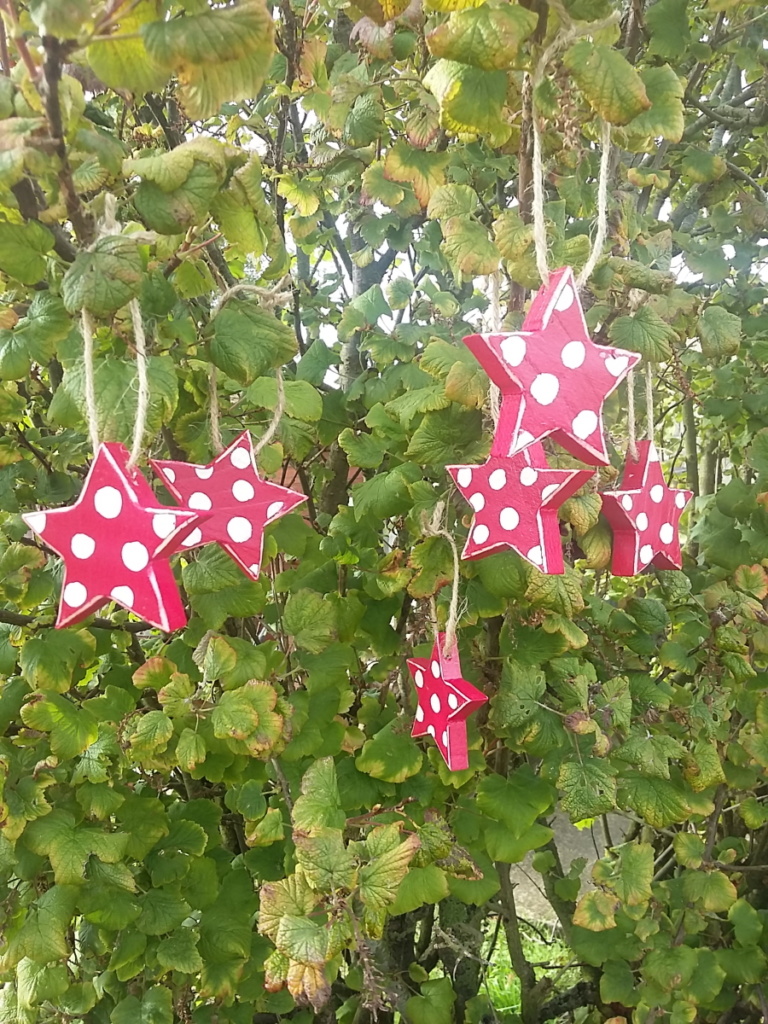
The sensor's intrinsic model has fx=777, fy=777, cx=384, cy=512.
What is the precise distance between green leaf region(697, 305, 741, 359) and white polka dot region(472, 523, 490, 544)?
1.33 feet

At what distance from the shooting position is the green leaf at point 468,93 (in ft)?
1.97

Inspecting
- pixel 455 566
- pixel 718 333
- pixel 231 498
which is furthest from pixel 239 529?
pixel 718 333

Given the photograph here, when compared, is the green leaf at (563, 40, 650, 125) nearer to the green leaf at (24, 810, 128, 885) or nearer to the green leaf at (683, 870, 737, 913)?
the green leaf at (24, 810, 128, 885)

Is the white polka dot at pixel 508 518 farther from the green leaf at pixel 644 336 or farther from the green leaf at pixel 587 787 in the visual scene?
the green leaf at pixel 587 787

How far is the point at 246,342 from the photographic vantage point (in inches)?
27.5

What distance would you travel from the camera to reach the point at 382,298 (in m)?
1.20

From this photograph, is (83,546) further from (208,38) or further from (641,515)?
(641,515)

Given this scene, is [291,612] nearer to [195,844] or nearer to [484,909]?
[195,844]

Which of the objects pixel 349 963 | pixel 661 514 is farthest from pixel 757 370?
pixel 349 963

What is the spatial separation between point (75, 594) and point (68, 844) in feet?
1.37

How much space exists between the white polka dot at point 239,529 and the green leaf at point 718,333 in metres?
0.59

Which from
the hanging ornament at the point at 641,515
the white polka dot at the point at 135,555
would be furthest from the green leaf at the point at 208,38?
the hanging ornament at the point at 641,515

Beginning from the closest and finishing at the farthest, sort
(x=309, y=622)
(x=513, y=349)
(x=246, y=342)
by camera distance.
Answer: (x=513, y=349) → (x=246, y=342) → (x=309, y=622)

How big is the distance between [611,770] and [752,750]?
0.40 meters
